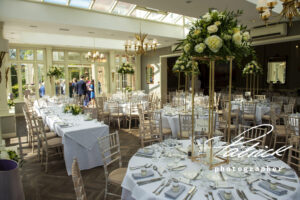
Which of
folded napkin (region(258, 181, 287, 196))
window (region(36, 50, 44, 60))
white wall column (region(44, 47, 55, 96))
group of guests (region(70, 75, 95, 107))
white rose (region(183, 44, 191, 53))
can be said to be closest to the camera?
folded napkin (region(258, 181, 287, 196))

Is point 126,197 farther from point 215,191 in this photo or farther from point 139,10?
point 139,10

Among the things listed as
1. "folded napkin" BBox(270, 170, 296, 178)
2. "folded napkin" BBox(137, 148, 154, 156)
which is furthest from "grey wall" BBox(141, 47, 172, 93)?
"folded napkin" BBox(270, 170, 296, 178)

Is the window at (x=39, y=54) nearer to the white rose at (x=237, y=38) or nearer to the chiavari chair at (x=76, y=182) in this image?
the chiavari chair at (x=76, y=182)

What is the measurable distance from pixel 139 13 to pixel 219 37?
7430 millimetres

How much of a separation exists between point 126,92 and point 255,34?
5.83 m

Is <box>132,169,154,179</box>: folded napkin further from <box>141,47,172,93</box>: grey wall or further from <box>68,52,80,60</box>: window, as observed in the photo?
<box>68,52,80,60</box>: window

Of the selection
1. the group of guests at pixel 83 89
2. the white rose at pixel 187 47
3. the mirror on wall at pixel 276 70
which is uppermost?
the mirror on wall at pixel 276 70

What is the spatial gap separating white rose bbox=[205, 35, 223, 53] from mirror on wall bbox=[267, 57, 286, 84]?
428 inches

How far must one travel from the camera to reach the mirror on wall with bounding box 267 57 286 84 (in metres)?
11.5

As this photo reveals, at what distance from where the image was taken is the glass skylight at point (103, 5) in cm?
777

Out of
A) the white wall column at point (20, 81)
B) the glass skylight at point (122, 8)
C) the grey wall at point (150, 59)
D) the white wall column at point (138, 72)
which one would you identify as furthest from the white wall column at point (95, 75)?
the glass skylight at point (122, 8)

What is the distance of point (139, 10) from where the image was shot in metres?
8.93

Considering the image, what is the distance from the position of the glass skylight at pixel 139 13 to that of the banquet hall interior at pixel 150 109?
0.04 m

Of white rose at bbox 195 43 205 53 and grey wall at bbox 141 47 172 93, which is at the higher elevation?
grey wall at bbox 141 47 172 93
